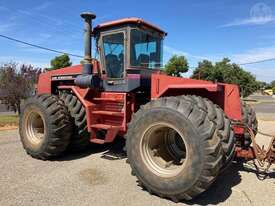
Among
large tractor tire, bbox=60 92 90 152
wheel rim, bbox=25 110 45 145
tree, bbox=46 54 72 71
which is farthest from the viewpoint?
tree, bbox=46 54 72 71

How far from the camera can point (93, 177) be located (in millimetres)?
5793

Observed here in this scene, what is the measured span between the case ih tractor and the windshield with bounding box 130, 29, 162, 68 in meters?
0.02

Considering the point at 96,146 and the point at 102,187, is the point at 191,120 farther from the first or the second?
the point at 96,146

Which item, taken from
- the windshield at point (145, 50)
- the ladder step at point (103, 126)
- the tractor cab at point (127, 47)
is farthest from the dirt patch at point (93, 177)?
the windshield at point (145, 50)

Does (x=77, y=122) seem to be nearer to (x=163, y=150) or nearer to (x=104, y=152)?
(x=104, y=152)

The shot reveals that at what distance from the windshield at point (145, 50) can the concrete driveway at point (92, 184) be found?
2.09 meters

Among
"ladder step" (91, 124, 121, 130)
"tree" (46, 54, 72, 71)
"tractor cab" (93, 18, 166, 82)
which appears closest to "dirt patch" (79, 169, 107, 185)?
"ladder step" (91, 124, 121, 130)

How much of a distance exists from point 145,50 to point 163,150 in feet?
7.69

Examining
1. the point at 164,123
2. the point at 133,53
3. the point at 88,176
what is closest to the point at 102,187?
the point at 88,176

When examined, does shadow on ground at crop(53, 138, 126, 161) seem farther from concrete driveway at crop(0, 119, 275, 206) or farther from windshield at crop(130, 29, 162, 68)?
windshield at crop(130, 29, 162, 68)

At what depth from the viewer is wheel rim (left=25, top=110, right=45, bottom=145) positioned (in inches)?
291

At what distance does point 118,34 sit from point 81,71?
1.26 m

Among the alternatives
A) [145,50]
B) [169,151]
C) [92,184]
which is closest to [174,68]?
[145,50]

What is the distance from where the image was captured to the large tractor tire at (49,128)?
6707mm
